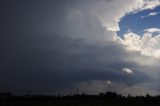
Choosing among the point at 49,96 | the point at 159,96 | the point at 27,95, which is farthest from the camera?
the point at 27,95

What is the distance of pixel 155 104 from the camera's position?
8125cm

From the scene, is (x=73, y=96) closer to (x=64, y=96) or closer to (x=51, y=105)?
(x=64, y=96)

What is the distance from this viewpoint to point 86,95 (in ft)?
375

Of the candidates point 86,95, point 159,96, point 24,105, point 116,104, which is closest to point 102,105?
point 116,104

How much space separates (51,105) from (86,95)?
3746 centimetres

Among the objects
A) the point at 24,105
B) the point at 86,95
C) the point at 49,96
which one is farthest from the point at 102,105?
the point at 49,96

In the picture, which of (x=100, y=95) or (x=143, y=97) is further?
(x=100, y=95)

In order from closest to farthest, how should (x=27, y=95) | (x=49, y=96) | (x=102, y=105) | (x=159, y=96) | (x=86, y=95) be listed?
1. (x=102, y=105)
2. (x=159, y=96)
3. (x=86, y=95)
4. (x=49, y=96)
5. (x=27, y=95)

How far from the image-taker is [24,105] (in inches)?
3182

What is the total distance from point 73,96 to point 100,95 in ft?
32.3

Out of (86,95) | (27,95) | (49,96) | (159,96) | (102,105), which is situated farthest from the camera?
(27,95)

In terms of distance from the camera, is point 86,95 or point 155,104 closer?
point 155,104

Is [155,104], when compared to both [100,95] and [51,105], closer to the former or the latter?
[51,105]

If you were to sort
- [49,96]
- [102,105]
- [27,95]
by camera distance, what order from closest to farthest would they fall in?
[102,105]
[49,96]
[27,95]
